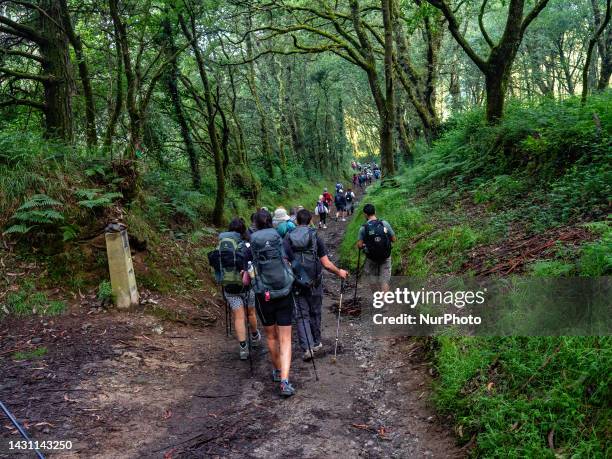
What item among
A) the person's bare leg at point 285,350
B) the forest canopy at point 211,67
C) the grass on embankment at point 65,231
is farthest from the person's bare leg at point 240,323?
the forest canopy at point 211,67

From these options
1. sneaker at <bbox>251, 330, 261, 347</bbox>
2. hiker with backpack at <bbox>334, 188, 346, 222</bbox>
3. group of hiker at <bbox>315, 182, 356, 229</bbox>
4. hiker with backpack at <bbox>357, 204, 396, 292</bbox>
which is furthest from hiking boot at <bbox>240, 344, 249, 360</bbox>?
hiker with backpack at <bbox>334, 188, 346, 222</bbox>

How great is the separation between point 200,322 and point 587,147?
25.7ft

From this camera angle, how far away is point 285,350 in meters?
5.59

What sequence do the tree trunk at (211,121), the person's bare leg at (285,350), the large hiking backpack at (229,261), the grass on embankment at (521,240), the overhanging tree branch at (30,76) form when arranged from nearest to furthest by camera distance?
the grass on embankment at (521,240)
the person's bare leg at (285,350)
the large hiking backpack at (229,261)
the overhanging tree branch at (30,76)
the tree trunk at (211,121)

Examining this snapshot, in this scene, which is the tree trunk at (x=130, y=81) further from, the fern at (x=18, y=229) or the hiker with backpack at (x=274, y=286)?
the hiker with backpack at (x=274, y=286)

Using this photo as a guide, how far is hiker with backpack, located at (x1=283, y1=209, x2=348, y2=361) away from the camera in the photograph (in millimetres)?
6312

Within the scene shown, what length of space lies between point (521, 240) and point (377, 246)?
94.3 inches

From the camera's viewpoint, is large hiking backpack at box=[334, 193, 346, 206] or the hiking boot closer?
the hiking boot

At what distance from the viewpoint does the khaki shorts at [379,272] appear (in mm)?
8133

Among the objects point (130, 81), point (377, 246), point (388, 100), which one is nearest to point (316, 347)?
point (377, 246)

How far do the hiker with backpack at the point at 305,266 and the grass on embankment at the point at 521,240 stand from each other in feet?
6.30

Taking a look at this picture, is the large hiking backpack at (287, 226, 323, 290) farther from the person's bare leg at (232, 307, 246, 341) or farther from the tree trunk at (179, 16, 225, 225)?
the tree trunk at (179, 16, 225, 225)

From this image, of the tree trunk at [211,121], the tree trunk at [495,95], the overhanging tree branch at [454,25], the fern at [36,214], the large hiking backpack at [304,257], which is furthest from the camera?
the tree trunk at [211,121]

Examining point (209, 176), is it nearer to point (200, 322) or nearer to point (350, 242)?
point (350, 242)
